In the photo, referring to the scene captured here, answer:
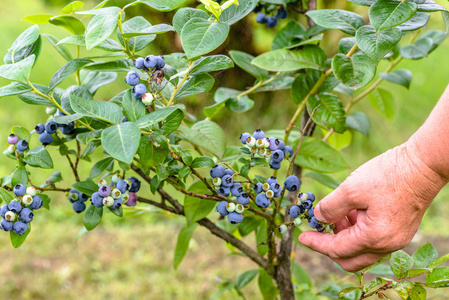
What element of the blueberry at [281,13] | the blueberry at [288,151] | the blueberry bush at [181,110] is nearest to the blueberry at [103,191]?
the blueberry bush at [181,110]

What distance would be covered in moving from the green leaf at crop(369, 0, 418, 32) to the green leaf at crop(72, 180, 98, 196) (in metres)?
0.57

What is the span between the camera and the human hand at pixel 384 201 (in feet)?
2.58

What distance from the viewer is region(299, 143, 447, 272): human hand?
786 mm

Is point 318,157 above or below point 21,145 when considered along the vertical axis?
below

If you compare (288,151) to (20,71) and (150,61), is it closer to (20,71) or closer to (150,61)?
(150,61)

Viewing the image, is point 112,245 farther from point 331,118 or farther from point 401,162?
point 401,162

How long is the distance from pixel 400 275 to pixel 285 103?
3.16 meters

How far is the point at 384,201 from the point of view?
79 cm

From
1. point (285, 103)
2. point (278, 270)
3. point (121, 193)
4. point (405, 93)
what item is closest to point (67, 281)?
point (278, 270)

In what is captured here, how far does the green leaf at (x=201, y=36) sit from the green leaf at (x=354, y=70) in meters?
0.25

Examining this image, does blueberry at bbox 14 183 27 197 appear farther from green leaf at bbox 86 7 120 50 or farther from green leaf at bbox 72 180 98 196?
green leaf at bbox 86 7 120 50

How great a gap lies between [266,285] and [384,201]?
57cm

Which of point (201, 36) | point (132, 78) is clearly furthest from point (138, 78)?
point (201, 36)

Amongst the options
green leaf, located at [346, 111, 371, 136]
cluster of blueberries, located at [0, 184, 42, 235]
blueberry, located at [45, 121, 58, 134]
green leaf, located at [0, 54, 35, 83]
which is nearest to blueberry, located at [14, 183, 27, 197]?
cluster of blueberries, located at [0, 184, 42, 235]
